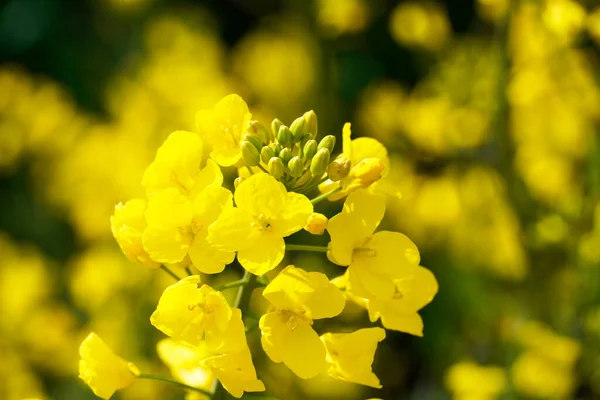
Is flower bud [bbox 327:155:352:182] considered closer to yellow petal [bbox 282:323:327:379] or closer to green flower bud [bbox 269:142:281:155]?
green flower bud [bbox 269:142:281:155]

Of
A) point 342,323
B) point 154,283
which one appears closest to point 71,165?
point 154,283

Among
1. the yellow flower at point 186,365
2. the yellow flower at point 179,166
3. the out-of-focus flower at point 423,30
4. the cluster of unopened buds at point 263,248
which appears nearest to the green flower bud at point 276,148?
the cluster of unopened buds at point 263,248

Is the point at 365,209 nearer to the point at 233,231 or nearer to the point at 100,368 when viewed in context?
the point at 233,231

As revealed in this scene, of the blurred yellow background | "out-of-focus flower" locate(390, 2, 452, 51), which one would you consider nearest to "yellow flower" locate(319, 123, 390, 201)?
the blurred yellow background

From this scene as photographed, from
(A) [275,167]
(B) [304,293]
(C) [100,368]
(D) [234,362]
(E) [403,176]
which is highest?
(A) [275,167]

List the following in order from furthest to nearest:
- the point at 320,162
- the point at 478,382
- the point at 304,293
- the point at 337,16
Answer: the point at 337,16, the point at 478,382, the point at 320,162, the point at 304,293

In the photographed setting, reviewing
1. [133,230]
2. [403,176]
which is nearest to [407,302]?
[133,230]
